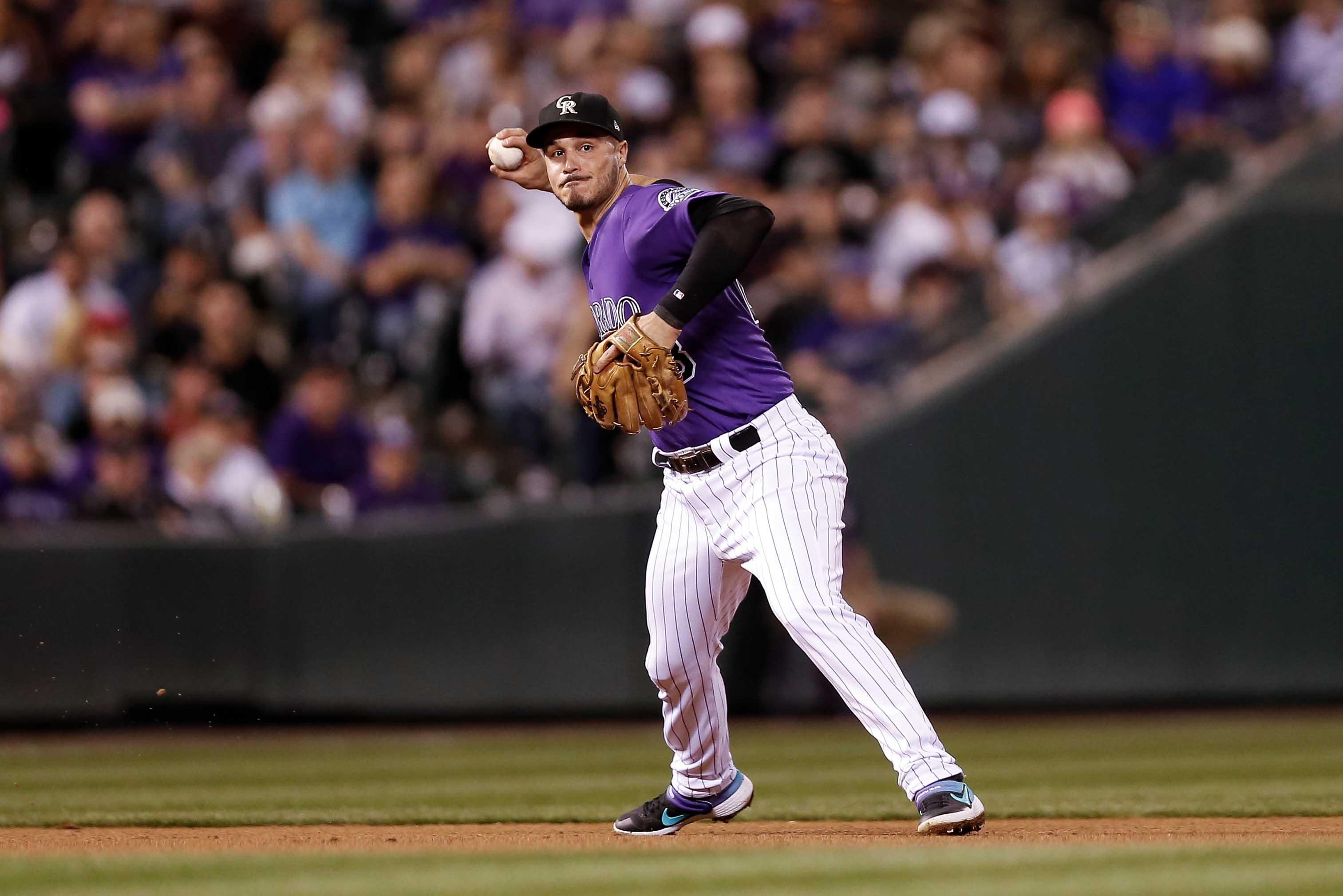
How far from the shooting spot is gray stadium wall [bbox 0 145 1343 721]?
980 centimetres

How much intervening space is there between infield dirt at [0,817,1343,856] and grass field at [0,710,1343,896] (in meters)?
0.09

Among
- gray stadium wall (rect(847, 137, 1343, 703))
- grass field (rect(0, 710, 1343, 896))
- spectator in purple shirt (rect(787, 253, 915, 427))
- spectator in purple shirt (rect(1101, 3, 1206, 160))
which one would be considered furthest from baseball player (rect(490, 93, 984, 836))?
spectator in purple shirt (rect(1101, 3, 1206, 160))

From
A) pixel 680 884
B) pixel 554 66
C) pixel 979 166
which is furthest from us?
pixel 554 66

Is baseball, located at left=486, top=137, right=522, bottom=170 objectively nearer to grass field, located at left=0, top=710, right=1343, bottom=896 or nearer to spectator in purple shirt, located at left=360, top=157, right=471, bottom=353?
grass field, located at left=0, top=710, right=1343, bottom=896

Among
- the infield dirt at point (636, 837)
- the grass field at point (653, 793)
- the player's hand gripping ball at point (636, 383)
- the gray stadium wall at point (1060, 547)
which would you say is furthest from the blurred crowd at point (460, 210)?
the player's hand gripping ball at point (636, 383)

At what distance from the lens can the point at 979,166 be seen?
10.4 meters

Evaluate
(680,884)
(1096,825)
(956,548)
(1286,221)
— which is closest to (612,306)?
(680,884)

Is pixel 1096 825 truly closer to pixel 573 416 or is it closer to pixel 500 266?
pixel 573 416

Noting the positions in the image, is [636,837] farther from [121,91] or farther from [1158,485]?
[121,91]

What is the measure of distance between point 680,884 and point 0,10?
8943 millimetres

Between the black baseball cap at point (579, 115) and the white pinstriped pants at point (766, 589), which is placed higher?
the black baseball cap at point (579, 115)

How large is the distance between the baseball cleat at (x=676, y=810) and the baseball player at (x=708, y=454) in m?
0.04

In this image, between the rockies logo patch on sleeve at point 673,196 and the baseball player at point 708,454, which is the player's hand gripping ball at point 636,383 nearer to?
the baseball player at point 708,454

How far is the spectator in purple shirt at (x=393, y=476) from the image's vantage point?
9.72m
